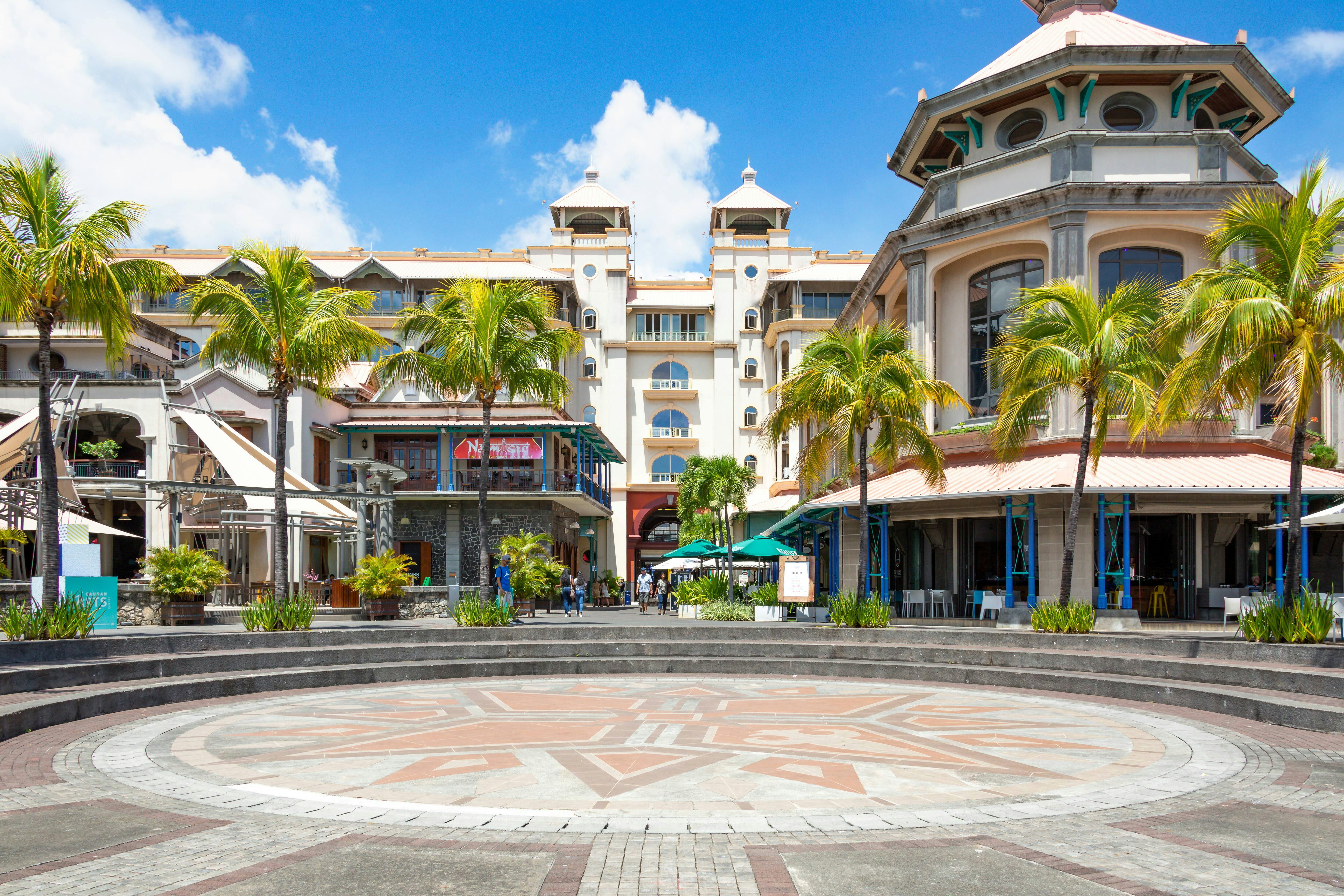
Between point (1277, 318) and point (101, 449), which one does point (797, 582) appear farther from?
point (101, 449)

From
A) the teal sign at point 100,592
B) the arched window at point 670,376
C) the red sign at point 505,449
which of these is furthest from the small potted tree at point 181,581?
the arched window at point 670,376

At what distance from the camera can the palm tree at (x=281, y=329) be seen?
19.1m

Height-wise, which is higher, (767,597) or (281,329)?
(281,329)

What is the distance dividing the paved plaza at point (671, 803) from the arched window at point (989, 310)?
1504 cm

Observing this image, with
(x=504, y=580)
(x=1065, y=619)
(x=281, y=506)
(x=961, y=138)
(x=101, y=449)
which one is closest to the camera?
(x=1065, y=619)

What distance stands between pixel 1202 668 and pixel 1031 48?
21.1 metres

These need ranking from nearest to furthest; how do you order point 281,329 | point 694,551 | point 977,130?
point 281,329 → point 977,130 → point 694,551

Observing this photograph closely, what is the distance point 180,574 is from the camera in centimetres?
2055

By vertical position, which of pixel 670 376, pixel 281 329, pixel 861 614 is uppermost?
pixel 670 376

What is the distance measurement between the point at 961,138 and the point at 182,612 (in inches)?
911

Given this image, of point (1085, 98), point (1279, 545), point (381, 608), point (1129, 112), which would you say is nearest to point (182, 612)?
point (381, 608)

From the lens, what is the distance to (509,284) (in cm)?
2131

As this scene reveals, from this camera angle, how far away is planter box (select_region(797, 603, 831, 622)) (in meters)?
25.3

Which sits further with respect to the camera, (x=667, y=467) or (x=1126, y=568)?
(x=667, y=467)
